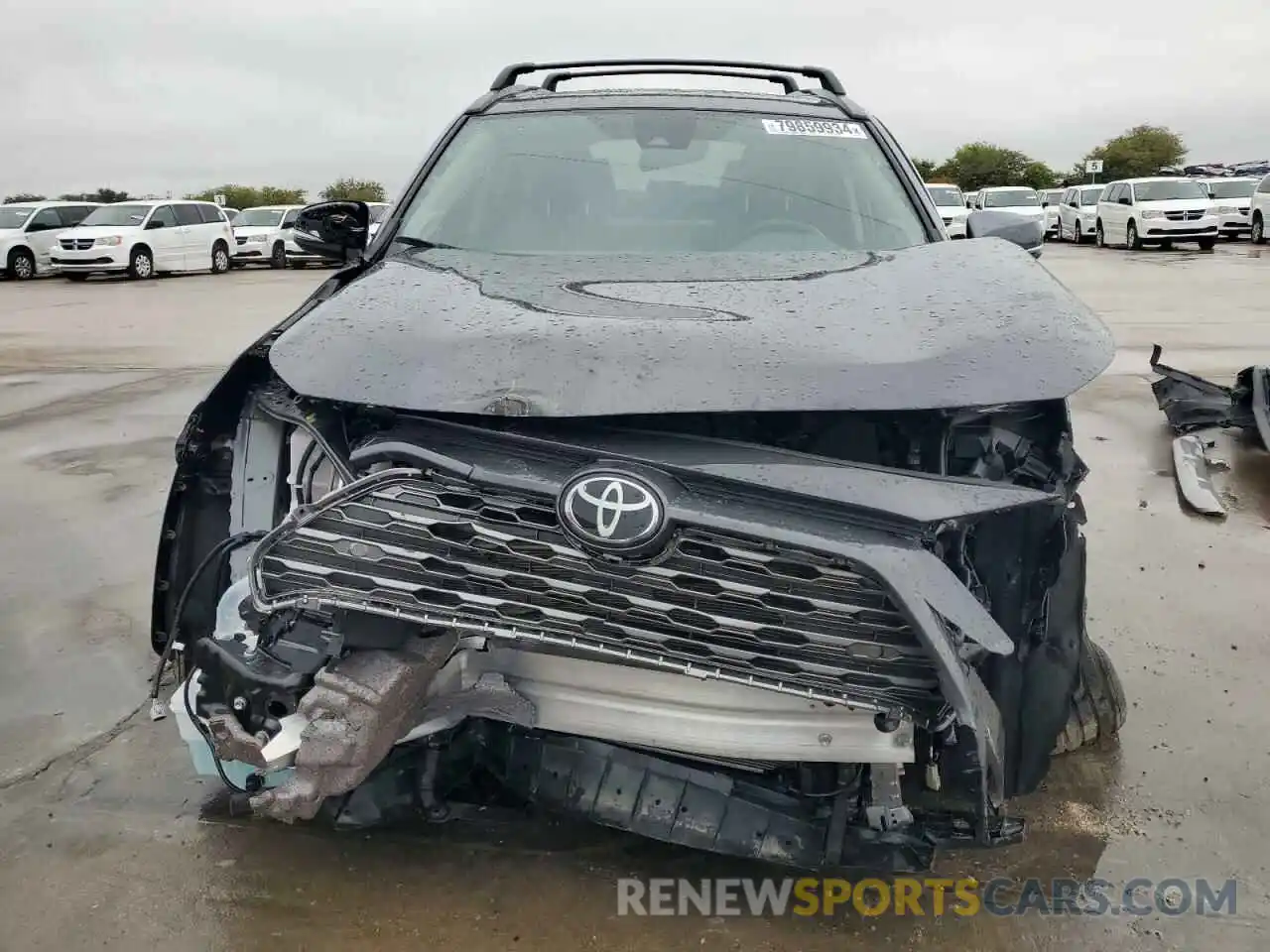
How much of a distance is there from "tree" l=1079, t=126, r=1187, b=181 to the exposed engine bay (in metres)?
69.6

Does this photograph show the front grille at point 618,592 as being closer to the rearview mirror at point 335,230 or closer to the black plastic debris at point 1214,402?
the rearview mirror at point 335,230

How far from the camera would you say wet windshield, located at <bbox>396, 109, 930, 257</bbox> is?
3.14 metres

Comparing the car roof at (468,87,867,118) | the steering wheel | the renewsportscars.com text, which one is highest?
the car roof at (468,87,867,118)

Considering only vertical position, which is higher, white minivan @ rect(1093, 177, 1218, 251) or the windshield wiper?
white minivan @ rect(1093, 177, 1218, 251)

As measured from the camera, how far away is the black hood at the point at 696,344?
195 centimetres

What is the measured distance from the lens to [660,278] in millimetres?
2568

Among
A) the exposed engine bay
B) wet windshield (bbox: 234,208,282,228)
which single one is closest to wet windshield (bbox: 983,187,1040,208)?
wet windshield (bbox: 234,208,282,228)

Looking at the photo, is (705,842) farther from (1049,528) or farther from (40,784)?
(40,784)

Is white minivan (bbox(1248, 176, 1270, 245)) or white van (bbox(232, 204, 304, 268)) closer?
white minivan (bbox(1248, 176, 1270, 245))

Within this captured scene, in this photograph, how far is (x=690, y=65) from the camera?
3922mm

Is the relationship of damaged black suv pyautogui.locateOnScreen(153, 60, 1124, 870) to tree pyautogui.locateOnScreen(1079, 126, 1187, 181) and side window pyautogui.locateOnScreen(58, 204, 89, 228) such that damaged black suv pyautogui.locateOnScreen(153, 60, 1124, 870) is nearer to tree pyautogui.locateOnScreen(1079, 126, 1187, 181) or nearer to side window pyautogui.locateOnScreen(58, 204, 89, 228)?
side window pyautogui.locateOnScreen(58, 204, 89, 228)

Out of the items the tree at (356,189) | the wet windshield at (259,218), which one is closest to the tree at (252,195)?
the tree at (356,189)

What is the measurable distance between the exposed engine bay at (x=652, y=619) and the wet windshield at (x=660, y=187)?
1.03 m

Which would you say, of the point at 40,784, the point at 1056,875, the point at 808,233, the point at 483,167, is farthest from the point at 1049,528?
the point at 40,784
